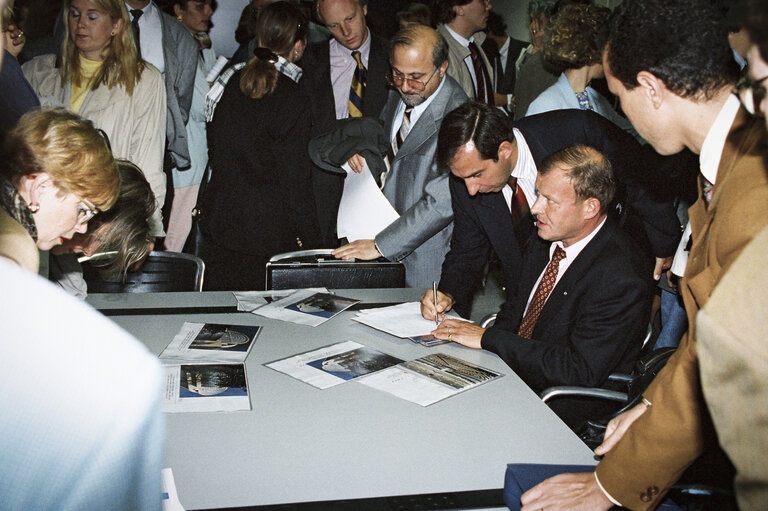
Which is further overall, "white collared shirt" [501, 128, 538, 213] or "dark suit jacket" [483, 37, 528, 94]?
"dark suit jacket" [483, 37, 528, 94]

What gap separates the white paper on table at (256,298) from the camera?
2547 millimetres

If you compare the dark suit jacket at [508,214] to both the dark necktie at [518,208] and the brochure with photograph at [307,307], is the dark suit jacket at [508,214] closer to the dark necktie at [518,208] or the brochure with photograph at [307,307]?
the dark necktie at [518,208]

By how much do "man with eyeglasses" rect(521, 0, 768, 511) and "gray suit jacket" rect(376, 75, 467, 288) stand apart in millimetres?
1519

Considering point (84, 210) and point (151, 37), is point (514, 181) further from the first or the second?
point (151, 37)

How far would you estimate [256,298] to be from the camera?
8.73 feet

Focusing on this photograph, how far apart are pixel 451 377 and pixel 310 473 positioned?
0.62 meters

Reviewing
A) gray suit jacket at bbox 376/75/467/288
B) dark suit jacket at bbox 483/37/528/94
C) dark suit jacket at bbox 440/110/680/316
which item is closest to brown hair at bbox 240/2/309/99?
gray suit jacket at bbox 376/75/467/288

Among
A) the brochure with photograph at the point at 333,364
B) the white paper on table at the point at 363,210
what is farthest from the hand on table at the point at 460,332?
the white paper on table at the point at 363,210

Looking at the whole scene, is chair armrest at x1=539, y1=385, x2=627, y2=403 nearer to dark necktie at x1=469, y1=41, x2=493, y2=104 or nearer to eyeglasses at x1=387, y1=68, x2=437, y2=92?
eyeglasses at x1=387, y1=68, x2=437, y2=92

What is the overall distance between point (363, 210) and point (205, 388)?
1.57m

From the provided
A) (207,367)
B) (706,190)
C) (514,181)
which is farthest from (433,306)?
(706,190)

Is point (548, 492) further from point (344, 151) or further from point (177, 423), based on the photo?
point (344, 151)

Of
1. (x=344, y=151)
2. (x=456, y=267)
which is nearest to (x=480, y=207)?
(x=456, y=267)

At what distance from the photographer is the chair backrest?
9.78 ft
